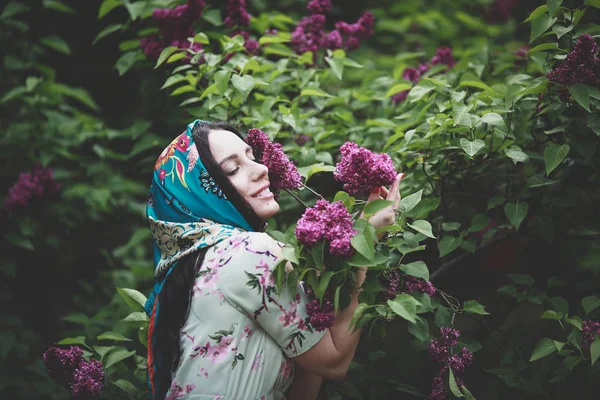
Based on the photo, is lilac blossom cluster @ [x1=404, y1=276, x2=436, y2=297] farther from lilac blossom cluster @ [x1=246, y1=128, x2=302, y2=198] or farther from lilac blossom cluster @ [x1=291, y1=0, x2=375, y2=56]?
lilac blossom cluster @ [x1=291, y1=0, x2=375, y2=56]

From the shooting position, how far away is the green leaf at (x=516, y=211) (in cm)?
192

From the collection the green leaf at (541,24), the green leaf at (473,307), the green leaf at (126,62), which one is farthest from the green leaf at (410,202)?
the green leaf at (126,62)

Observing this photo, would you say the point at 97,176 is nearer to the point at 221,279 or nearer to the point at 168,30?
the point at 168,30

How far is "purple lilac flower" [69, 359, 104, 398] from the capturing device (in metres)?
1.90

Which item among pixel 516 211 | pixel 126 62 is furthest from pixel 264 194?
pixel 126 62

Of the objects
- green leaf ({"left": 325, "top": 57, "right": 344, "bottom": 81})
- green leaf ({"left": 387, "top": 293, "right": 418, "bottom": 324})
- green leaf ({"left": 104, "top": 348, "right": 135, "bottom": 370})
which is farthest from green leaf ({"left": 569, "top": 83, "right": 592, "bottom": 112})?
green leaf ({"left": 104, "top": 348, "right": 135, "bottom": 370})

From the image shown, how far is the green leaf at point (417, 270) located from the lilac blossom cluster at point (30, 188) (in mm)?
2467

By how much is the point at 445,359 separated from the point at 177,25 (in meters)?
1.90

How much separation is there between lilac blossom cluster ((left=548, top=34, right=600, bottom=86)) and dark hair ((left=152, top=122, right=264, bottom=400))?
1142mm

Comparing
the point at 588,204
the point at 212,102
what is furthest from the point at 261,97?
the point at 588,204

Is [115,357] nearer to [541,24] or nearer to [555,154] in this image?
[555,154]

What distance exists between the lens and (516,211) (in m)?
1.95

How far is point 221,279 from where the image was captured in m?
1.56

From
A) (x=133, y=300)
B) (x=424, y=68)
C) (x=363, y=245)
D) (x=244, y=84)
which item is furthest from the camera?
(x=424, y=68)
